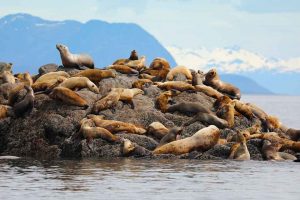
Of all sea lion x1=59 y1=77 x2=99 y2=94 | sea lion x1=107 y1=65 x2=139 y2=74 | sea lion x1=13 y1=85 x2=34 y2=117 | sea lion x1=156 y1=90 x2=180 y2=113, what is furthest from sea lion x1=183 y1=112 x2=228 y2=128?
sea lion x1=107 y1=65 x2=139 y2=74

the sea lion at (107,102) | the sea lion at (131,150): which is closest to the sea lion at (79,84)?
the sea lion at (107,102)

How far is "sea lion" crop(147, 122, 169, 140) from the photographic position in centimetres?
2827

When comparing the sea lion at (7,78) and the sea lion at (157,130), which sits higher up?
the sea lion at (7,78)

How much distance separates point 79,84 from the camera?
102 feet

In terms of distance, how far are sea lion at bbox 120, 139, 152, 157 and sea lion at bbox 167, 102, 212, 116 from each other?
3634 millimetres

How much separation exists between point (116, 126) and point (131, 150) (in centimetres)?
141

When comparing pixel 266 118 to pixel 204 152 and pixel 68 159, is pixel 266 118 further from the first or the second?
pixel 68 159

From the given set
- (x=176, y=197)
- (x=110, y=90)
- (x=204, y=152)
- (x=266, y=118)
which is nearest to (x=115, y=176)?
(x=176, y=197)

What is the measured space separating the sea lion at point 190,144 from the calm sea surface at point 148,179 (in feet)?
3.24

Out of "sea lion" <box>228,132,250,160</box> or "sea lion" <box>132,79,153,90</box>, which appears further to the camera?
"sea lion" <box>132,79,153,90</box>

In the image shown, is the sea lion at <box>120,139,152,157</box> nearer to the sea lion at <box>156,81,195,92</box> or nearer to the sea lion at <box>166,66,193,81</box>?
the sea lion at <box>156,81,195,92</box>

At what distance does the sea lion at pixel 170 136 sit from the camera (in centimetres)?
2759

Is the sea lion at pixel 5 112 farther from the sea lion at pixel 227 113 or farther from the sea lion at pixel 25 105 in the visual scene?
the sea lion at pixel 227 113

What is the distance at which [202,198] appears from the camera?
1825 centimetres
